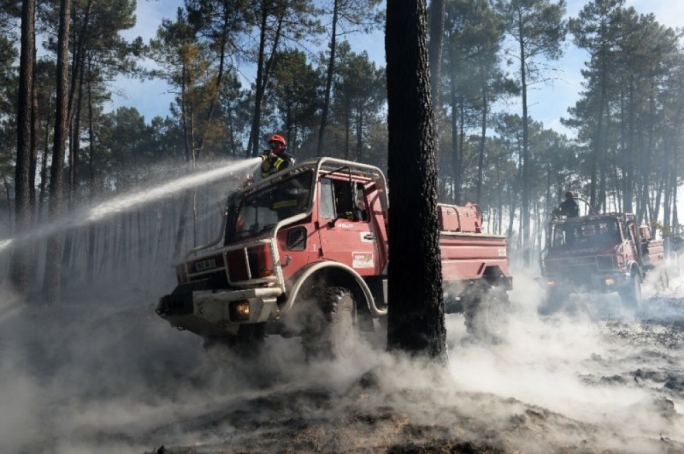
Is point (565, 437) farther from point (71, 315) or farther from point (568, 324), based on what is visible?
point (71, 315)

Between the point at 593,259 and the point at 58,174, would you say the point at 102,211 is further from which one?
the point at 593,259

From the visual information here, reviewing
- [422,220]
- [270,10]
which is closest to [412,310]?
[422,220]

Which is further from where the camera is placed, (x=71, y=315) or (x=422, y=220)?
(x=71, y=315)

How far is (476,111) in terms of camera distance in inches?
1220

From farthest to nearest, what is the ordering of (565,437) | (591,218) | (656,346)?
(591,218)
(656,346)
(565,437)

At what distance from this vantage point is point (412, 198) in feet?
16.0

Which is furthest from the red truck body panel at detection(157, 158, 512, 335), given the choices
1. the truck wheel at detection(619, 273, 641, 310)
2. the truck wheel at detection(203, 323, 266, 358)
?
the truck wheel at detection(619, 273, 641, 310)

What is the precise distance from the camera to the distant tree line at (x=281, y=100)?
651 inches

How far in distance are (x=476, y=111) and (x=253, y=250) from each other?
93.2 ft

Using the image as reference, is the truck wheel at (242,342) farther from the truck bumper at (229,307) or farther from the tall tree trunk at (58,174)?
the tall tree trunk at (58,174)

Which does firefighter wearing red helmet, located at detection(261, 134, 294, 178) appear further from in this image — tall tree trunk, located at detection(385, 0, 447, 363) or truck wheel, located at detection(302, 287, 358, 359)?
tall tree trunk, located at detection(385, 0, 447, 363)

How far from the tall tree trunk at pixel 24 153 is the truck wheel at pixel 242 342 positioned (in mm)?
8335

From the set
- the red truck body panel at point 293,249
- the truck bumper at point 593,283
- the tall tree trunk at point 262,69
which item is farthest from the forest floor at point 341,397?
the tall tree trunk at point 262,69

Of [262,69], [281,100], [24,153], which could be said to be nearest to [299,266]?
[24,153]
